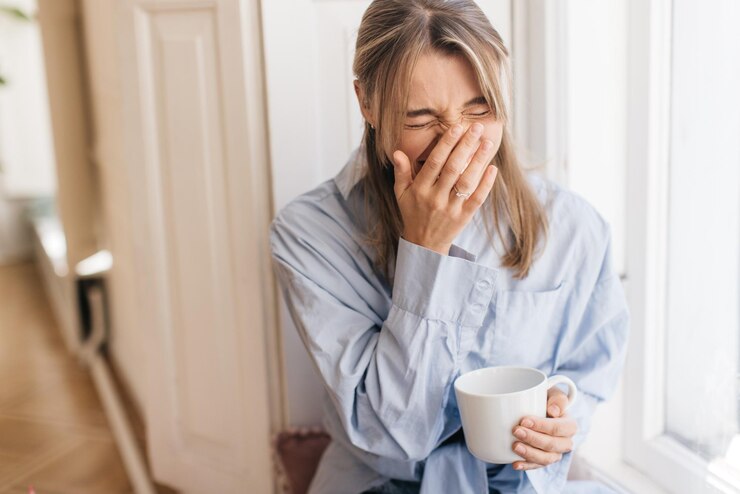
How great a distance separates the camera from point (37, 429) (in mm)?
2352

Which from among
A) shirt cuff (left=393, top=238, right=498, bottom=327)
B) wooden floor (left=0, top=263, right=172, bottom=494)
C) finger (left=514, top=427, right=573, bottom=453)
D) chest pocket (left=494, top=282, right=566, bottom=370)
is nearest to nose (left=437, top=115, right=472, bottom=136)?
shirt cuff (left=393, top=238, right=498, bottom=327)

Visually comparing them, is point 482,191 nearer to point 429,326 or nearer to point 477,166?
point 477,166

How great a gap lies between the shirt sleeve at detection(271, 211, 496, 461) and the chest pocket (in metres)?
0.08

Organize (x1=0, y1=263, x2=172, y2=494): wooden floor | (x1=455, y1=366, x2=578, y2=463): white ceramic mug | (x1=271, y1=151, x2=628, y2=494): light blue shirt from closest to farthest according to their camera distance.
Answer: (x1=455, y1=366, x2=578, y2=463): white ceramic mug < (x1=271, y1=151, x2=628, y2=494): light blue shirt < (x1=0, y1=263, x2=172, y2=494): wooden floor

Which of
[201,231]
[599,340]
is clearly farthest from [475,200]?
[201,231]

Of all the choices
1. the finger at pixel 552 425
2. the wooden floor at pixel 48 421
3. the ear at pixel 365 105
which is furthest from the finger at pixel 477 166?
the wooden floor at pixel 48 421

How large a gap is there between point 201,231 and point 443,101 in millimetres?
631

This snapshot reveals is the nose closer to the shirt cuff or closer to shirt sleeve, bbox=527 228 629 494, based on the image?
the shirt cuff

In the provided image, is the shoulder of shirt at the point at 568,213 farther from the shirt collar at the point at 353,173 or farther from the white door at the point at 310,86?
the white door at the point at 310,86

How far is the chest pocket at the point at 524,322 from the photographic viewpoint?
40.4 inches

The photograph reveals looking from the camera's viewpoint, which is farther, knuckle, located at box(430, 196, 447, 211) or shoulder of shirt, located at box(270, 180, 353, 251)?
shoulder of shirt, located at box(270, 180, 353, 251)

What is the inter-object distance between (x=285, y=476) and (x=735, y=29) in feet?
3.06

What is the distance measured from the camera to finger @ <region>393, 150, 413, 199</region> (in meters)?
0.90

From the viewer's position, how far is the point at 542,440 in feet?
2.82
